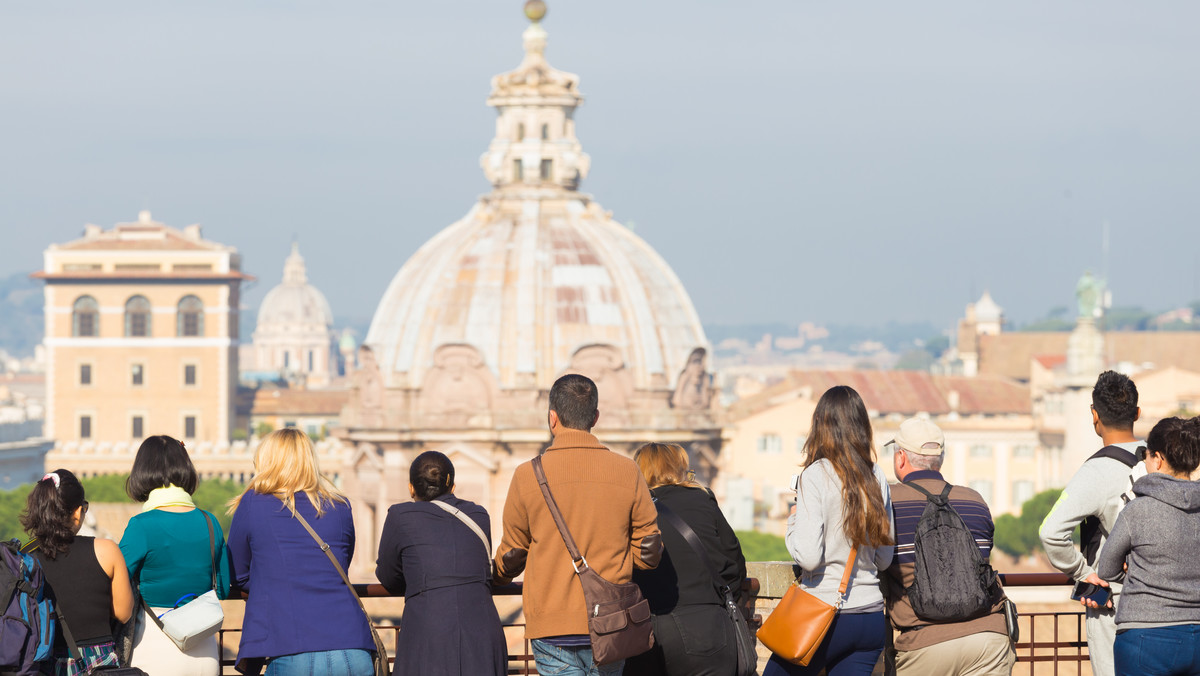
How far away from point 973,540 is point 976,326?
149954mm

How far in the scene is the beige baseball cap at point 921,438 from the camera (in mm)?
8867

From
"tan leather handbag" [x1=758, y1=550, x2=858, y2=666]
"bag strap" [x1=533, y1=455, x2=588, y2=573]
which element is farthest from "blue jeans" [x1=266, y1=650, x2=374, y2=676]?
"tan leather handbag" [x1=758, y1=550, x2=858, y2=666]

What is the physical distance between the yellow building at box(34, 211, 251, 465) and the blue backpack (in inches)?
4272

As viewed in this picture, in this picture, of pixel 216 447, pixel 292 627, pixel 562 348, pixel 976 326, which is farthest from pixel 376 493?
pixel 976 326

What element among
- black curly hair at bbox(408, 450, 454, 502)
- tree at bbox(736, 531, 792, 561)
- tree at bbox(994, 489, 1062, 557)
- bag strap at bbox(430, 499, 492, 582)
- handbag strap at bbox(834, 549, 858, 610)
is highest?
black curly hair at bbox(408, 450, 454, 502)

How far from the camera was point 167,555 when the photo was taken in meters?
8.69

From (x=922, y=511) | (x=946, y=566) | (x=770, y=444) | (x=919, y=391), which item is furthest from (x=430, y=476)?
(x=919, y=391)

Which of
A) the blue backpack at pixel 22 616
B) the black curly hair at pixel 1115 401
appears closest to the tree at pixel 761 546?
the black curly hair at pixel 1115 401

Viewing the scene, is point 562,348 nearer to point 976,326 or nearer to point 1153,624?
point 1153,624

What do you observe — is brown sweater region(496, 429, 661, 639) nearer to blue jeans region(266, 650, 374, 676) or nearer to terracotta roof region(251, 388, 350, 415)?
blue jeans region(266, 650, 374, 676)

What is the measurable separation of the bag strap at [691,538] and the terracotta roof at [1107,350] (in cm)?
11239

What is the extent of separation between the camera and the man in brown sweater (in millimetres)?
8414

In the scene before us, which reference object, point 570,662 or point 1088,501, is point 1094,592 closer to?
point 1088,501

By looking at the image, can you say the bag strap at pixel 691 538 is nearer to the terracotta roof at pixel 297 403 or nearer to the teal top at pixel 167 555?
the teal top at pixel 167 555
